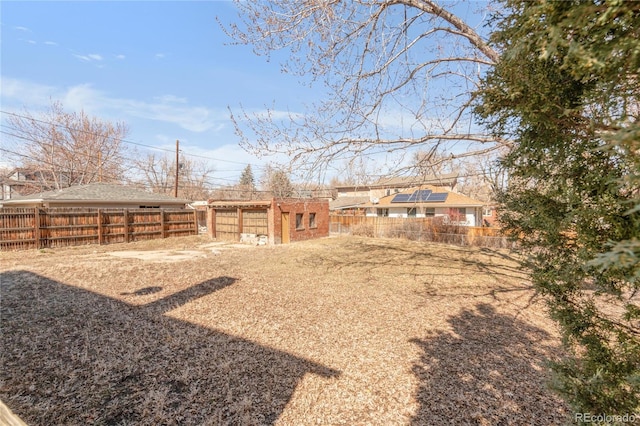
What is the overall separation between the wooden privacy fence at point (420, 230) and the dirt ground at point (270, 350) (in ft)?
28.0

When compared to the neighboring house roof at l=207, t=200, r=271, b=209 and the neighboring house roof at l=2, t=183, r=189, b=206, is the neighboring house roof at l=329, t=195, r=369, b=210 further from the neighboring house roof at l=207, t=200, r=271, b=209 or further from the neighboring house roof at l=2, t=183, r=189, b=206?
the neighboring house roof at l=2, t=183, r=189, b=206

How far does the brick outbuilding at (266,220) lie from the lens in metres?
15.2

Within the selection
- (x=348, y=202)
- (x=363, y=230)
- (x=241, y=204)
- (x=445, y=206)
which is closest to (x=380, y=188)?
(x=241, y=204)

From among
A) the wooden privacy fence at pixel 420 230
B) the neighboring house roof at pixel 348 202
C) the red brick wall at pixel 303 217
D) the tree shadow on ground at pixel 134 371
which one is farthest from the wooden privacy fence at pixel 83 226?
the neighboring house roof at pixel 348 202

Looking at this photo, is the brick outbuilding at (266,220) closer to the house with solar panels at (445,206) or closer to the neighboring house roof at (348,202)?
the house with solar panels at (445,206)

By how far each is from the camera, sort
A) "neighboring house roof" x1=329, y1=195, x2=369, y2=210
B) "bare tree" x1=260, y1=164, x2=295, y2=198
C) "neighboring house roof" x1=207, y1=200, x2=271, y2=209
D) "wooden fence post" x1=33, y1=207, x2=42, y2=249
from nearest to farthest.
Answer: "bare tree" x1=260, y1=164, x2=295, y2=198
"wooden fence post" x1=33, y1=207, x2=42, y2=249
"neighboring house roof" x1=207, y1=200, x2=271, y2=209
"neighboring house roof" x1=329, y1=195, x2=369, y2=210

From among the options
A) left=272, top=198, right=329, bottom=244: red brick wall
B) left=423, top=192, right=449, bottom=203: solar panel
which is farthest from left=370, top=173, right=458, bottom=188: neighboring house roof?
left=423, top=192, right=449, bottom=203: solar panel

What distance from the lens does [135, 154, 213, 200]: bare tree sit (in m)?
29.1

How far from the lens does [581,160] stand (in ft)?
4.92

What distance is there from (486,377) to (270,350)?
2.68 metres

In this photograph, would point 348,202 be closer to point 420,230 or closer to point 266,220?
point 420,230

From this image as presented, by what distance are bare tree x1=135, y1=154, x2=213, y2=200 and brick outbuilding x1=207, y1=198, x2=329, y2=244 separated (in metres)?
12.2

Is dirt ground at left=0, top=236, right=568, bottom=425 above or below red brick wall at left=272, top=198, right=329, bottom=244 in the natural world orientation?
below

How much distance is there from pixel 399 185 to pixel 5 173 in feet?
128
